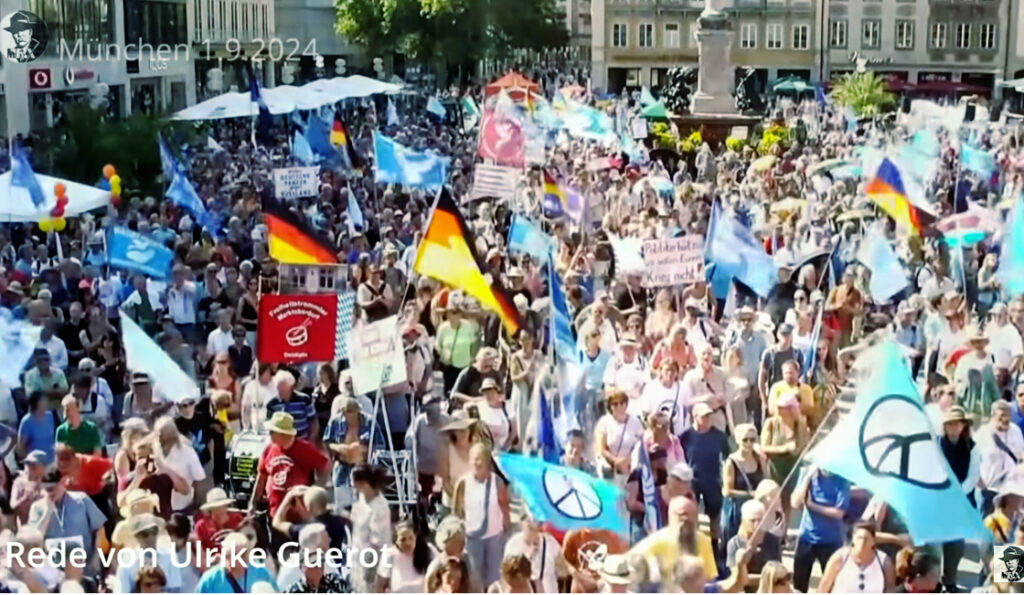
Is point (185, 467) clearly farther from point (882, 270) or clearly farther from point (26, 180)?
point (26, 180)

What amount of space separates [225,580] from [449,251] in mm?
3548

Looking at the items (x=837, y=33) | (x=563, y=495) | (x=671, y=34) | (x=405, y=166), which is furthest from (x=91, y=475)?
(x=671, y=34)

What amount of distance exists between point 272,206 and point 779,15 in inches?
911

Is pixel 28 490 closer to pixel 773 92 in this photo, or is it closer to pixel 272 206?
pixel 272 206

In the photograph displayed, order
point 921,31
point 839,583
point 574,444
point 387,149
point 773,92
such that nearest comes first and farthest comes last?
point 839,583, point 574,444, point 387,149, point 921,31, point 773,92

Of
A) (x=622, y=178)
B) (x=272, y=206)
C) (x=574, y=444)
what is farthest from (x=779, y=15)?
(x=574, y=444)

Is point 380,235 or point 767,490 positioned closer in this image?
point 767,490

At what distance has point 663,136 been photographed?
28.7 meters

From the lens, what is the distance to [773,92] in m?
34.5

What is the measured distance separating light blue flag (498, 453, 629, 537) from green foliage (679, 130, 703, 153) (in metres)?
20.7

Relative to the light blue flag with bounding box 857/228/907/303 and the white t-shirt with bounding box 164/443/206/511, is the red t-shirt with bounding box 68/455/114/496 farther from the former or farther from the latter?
the light blue flag with bounding box 857/228/907/303

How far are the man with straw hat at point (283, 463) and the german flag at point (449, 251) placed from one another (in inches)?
83.1

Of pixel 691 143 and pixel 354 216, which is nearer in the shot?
pixel 354 216

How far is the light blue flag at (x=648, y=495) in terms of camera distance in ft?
25.6
